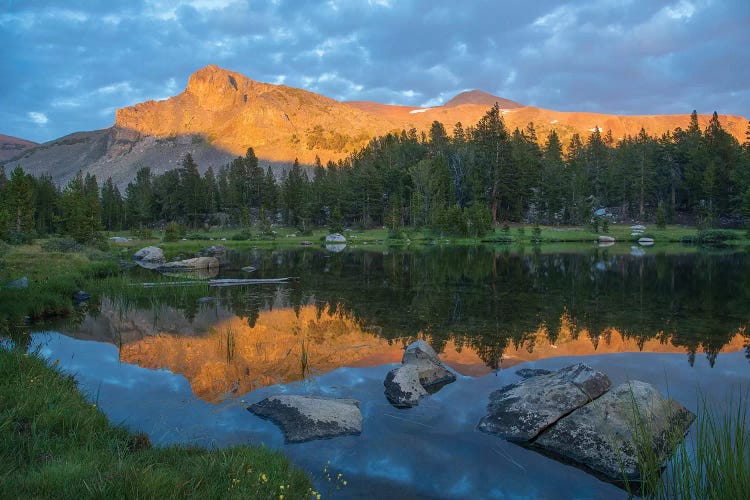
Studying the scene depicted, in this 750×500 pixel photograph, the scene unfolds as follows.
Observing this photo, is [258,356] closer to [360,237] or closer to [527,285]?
[527,285]

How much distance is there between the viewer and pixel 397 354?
1520cm

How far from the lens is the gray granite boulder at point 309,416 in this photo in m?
9.31

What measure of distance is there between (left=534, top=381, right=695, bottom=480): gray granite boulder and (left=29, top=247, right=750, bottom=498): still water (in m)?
0.48

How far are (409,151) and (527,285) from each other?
95391 mm

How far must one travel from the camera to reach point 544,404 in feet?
31.7

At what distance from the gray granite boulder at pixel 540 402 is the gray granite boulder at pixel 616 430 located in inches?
12.2

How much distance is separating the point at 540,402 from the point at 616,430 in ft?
5.34

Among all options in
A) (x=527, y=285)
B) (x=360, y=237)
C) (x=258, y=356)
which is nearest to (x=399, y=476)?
(x=258, y=356)

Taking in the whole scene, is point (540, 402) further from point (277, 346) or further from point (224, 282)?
point (224, 282)

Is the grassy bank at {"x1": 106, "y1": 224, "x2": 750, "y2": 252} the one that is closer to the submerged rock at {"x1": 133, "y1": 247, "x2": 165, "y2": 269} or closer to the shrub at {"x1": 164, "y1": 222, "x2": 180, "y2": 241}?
the shrub at {"x1": 164, "y1": 222, "x2": 180, "y2": 241}

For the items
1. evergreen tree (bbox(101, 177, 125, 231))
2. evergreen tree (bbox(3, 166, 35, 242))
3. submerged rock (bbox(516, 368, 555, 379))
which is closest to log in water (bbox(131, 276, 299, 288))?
submerged rock (bbox(516, 368, 555, 379))

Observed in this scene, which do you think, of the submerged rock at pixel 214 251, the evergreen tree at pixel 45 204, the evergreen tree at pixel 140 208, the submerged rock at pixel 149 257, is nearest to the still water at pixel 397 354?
the submerged rock at pixel 149 257

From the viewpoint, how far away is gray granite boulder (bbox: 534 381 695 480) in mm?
7984

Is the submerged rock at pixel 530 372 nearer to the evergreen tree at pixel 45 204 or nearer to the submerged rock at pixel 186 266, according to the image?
the submerged rock at pixel 186 266
